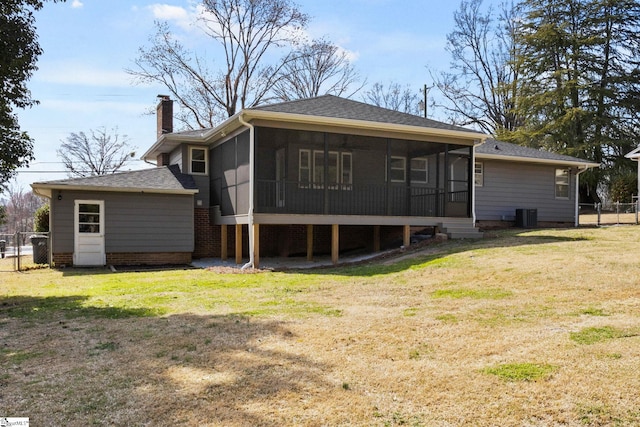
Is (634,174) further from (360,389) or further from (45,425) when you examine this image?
(45,425)

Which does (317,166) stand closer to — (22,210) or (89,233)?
(89,233)

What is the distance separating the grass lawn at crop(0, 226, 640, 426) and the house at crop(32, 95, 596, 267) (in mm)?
4709

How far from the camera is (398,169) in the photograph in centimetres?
1695

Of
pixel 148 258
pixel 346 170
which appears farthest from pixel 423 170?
pixel 148 258

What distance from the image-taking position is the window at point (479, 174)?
1867 cm

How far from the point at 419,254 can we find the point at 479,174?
732cm

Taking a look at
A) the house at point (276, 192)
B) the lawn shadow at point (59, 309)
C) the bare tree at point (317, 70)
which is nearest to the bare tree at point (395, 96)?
the bare tree at point (317, 70)

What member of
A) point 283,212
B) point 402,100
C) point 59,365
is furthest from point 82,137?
point 59,365

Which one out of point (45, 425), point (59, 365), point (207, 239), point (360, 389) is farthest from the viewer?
point (207, 239)

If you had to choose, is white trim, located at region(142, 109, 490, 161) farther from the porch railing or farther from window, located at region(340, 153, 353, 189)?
window, located at region(340, 153, 353, 189)

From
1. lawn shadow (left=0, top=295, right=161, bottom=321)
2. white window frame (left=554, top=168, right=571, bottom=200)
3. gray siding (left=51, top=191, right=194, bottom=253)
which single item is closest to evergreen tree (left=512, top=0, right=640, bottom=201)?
white window frame (left=554, top=168, right=571, bottom=200)

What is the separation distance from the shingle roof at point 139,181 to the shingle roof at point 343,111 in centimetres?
452

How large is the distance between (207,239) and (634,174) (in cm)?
2353

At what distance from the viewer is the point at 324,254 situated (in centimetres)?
1706
